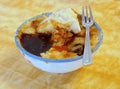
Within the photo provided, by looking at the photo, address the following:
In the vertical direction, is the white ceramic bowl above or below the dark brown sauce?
below

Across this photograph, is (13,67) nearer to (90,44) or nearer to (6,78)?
(6,78)

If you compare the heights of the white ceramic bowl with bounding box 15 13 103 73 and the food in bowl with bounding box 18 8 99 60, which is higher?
the food in bowl with bounding box 18 8 99 60

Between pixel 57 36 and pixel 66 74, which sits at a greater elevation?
pixel 57 36

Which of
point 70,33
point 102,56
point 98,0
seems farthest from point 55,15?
point 98,0

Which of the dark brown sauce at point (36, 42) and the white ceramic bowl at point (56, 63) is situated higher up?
the dark brown sauce at point (36, 42)
